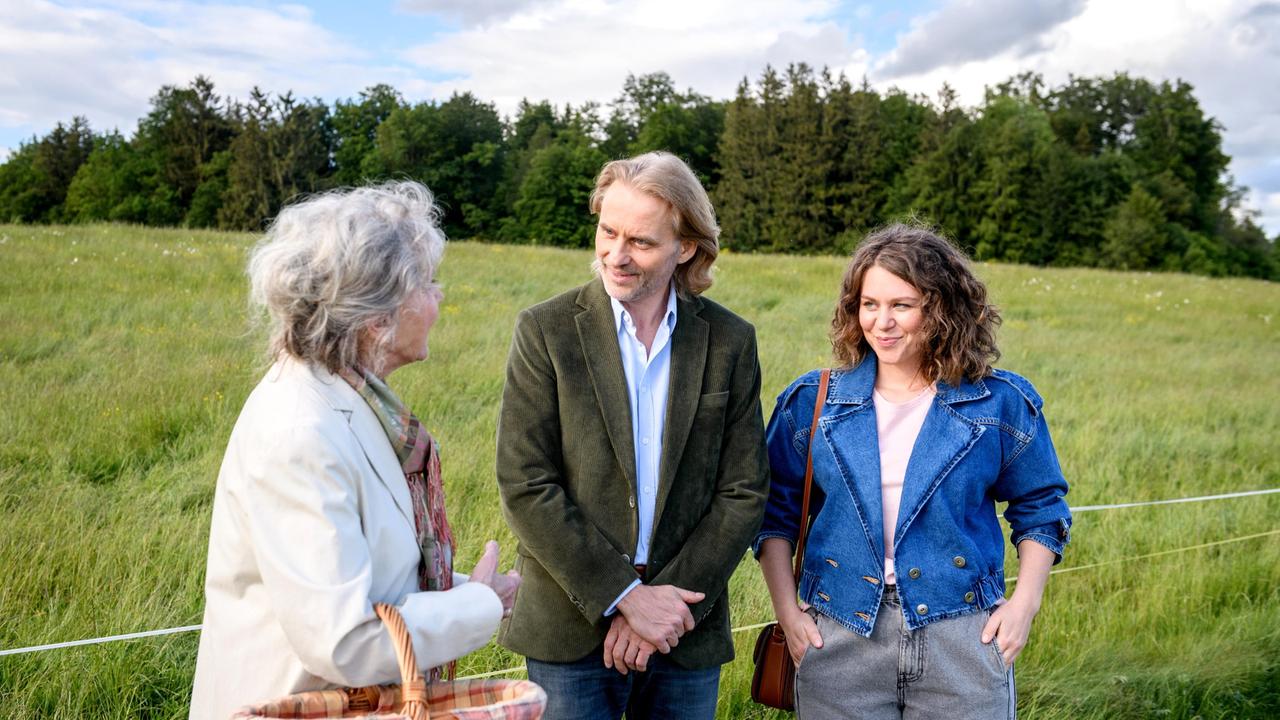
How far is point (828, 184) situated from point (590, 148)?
15.5 metres

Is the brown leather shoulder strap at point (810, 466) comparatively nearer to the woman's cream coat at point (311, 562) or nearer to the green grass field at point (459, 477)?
the woman's cream coat at point (311, 562)

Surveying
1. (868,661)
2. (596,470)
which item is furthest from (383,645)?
(868,661)

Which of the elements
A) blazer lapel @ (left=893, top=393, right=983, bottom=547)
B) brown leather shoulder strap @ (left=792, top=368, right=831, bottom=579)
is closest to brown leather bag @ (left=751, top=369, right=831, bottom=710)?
brown leather shoulder strap @ (left=792, top=368, right=831, bottom=579)

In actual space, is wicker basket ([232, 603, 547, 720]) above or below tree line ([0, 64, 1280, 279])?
below

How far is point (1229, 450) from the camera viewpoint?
27.5ft

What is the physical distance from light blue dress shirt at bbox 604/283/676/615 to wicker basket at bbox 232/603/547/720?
2.67 ft

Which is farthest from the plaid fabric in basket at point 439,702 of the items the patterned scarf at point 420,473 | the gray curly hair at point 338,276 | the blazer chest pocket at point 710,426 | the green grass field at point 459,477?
the blazer chest pocket at point 710,426

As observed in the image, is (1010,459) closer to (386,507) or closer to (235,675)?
(386,507)

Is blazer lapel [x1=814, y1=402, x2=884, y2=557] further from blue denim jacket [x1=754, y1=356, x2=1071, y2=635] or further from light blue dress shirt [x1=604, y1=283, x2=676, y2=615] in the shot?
light blue dress shirt [x1=604, y1=283, x2=676, y2=615]

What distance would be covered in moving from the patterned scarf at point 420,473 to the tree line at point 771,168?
4896 cm

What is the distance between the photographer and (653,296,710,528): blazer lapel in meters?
2.58

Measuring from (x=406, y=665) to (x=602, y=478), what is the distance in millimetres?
947

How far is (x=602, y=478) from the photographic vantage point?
258 centimetres

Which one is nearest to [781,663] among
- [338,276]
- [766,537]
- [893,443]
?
[766,537]
